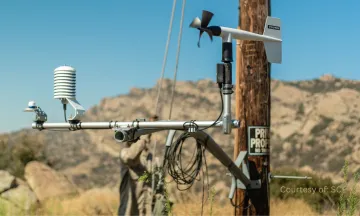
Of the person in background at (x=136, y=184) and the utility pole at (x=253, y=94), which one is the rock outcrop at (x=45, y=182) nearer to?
the person in background at (x=136, y=184)

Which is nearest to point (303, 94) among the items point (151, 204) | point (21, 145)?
point (21, 145)

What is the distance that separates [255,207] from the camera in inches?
355

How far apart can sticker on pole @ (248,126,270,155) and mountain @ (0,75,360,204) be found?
24.6 metres

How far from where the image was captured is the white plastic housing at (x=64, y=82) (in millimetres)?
7746

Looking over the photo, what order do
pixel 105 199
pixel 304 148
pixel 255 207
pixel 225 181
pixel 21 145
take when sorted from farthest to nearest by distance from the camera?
1. pixel 304 148
2. pixel 225 181
3. pixel 21 145
4. pixel 105 199
5. pixel 255 207

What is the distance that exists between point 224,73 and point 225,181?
3164cm

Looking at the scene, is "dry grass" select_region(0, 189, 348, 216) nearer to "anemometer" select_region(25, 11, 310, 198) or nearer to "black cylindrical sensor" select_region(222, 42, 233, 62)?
"anemometer" select_region(25, 11, 310, 198)

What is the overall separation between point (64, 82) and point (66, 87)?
0.21ft

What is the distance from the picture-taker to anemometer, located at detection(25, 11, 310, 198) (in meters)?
7.05

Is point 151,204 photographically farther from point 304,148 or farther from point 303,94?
point 303,94

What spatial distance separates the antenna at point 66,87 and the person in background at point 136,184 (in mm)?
4687

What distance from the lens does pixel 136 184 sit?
505 inches

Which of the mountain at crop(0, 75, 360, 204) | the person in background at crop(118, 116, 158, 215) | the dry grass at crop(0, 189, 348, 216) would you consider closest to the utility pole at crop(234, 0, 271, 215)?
the person in background at crop(118, 116, 158, 215)

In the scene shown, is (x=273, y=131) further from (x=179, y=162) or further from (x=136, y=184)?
(x=179, y=162)
